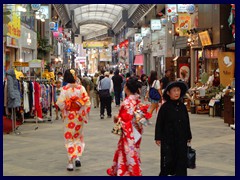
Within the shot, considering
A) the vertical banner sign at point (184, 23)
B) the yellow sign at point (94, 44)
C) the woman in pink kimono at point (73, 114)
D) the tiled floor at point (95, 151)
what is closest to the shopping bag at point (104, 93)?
the tiled floor at point (95, 151)

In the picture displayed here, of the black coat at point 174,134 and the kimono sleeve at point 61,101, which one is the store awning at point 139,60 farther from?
the black coat at point 174,134

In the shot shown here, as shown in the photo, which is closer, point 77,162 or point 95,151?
point 77,162

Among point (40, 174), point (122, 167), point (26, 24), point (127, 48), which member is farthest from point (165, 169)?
point (127, 48)

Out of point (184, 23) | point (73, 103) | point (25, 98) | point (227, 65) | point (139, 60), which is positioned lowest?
point (25, 98)

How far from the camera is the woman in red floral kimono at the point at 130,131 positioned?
6.24 metres

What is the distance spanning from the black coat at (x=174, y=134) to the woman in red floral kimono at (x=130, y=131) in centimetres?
49

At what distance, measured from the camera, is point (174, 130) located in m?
5.77

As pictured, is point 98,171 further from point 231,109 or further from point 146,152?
point 231,109

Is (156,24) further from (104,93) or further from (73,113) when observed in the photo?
(73,113)

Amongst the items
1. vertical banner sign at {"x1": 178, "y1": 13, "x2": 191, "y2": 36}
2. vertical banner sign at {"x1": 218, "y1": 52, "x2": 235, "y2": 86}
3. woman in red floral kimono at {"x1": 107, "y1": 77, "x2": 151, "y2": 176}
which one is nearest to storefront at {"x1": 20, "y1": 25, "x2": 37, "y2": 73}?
vertical banner sign at {"x1": 178, "y1": 13, "x2": 191, "y2": 36}

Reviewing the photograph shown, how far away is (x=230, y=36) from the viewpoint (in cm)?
1956

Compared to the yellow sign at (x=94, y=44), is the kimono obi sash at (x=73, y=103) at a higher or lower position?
lower

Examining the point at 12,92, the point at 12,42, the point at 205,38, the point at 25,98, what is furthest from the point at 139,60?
the point at 12,92

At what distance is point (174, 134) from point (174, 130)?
0.05 m
